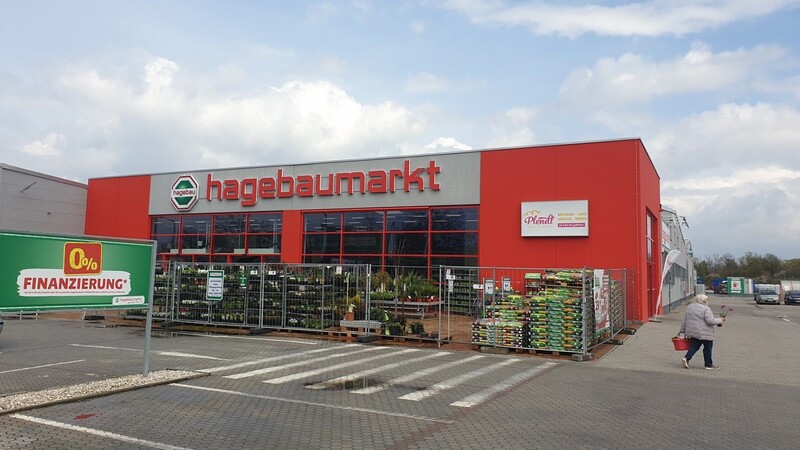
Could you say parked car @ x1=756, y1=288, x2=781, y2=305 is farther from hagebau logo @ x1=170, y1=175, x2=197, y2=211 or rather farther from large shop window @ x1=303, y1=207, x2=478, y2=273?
hagebau logo @ x1=170, y1=175, x2=197, y2=211

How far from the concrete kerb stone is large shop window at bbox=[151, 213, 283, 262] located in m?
18.3

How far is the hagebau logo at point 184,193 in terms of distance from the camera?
101 ft

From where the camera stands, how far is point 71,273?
8.52 m

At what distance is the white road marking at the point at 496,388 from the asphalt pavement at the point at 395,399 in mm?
35

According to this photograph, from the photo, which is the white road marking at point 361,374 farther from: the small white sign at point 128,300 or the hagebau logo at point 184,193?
the hagebau logo at point 184,193

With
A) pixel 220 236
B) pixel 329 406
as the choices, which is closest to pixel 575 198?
pixel 329 406

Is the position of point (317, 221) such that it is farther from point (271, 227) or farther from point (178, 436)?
point (178, 436)

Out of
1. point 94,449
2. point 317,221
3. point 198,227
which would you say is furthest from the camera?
point 198,227

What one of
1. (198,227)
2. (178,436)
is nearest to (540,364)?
(178,436)

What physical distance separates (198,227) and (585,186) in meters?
20.5

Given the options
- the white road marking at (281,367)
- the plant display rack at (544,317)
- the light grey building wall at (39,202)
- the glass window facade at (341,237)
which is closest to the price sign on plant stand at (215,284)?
the white road marking at (281,367)

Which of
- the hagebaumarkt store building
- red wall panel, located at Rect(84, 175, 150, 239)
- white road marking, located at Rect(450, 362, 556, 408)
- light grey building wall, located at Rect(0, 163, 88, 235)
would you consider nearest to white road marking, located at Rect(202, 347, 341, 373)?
white road marking, located at Rect(450, 362, 556, 408)

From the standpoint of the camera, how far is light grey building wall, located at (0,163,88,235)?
29559 mm

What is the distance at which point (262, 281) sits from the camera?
17.1 meters
